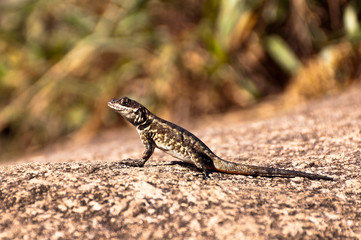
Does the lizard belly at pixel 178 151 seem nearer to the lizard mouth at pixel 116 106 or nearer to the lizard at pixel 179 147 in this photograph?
the lizard at pixel 179 147

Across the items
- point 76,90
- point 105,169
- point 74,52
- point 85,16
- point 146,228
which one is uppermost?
point 85,16

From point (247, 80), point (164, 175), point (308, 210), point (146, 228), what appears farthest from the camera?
point (247, 80)

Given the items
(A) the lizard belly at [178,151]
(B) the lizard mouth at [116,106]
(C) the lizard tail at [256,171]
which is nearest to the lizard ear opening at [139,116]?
(B) the lizard mouth at [116,106]

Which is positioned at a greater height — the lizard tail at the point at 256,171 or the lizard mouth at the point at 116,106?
the lizard mouth at the point at 116,106

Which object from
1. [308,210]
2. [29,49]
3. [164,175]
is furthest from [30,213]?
[29,49]

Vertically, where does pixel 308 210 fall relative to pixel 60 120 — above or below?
below

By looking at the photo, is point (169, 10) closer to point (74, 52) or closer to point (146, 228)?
point (74, 52)

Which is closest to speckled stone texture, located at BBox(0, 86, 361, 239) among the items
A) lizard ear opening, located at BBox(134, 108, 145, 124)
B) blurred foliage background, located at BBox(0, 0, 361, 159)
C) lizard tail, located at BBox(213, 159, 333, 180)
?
lizard tail, located at BBox(213, 159, 333, 180)
